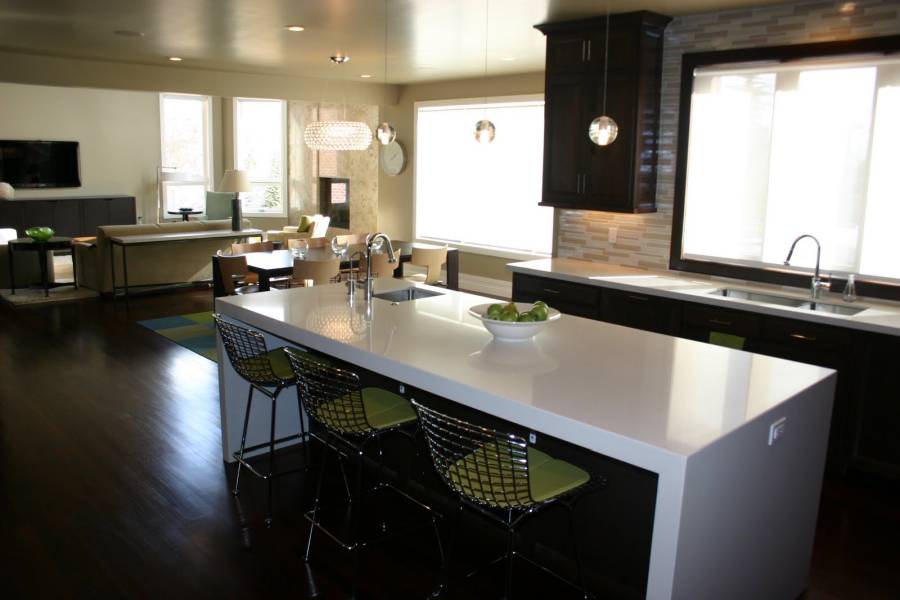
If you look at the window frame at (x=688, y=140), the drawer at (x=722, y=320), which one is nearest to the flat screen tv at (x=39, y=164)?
the window frame at (x=688, y=140)

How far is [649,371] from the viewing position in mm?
2787

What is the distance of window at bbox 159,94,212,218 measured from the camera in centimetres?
1295

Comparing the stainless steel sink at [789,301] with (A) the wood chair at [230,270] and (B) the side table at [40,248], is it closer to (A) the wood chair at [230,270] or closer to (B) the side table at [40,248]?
(A) the wood chair at [230,270]

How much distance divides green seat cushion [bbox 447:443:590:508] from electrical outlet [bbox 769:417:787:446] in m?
0.62

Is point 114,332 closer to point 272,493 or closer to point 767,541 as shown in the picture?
point 272,493

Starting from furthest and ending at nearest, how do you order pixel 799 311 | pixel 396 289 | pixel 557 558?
1. pixel 396 289
2. pixel 799 311
3. pixel 557 558

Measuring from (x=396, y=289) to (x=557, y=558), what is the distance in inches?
77.4

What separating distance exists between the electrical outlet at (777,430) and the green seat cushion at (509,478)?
0.62m

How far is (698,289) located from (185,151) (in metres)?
10.8

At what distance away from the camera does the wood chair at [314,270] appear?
6.30m

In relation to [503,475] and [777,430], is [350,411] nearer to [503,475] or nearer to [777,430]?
[503,475]

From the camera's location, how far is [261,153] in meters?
13.0

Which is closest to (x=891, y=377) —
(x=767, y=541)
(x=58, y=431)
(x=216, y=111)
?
(x=767, y=541)

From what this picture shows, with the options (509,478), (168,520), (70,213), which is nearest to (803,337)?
(509,478)
